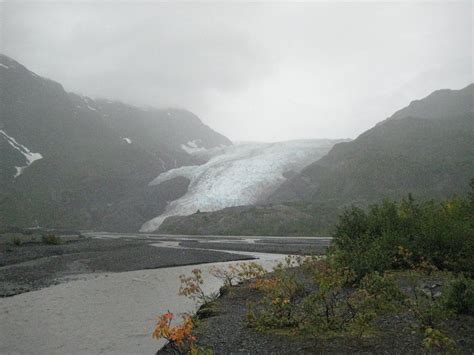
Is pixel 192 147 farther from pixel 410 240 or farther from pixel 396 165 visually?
pixel 410 240

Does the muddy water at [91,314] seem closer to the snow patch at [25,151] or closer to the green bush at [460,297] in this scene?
the green bush at [460,297]

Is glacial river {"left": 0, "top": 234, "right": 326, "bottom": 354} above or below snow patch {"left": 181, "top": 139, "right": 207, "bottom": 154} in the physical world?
below

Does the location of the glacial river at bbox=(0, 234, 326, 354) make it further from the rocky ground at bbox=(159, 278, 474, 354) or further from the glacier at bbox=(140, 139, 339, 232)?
the glacier at bbox=(140, 139, 339, 232)

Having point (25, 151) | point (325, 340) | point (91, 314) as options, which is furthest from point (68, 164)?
point (325, 340)

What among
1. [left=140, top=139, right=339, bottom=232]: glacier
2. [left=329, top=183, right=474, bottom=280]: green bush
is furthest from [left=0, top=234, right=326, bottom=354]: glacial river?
[left=140, top=139, right=339, bottom=232]: glacier

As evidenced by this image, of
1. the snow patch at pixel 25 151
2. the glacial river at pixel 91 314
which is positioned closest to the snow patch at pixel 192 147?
the snow patch at pixel 25 151
